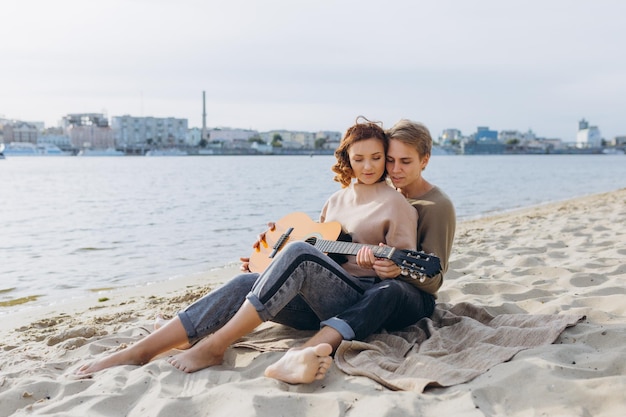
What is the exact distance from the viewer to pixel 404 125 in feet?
10.9

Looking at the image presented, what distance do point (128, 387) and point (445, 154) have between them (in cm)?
12996

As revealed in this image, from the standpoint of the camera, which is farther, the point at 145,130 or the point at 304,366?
the point at 145,130

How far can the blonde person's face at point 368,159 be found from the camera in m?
3.30

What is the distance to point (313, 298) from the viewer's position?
9.89 feet

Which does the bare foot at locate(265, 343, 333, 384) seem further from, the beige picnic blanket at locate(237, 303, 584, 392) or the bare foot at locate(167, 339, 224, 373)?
the bare foot at locate(167, 339, 224, 373)

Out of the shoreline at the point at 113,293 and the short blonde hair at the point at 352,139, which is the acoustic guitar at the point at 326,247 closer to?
the short blonde hair at the point at 352,139

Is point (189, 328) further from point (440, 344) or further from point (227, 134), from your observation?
point (227, 134)

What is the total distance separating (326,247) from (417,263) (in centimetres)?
60

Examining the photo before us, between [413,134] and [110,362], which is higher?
[413,134]

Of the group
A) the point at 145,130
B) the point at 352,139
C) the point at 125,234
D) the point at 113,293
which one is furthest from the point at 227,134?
the point at 352,139

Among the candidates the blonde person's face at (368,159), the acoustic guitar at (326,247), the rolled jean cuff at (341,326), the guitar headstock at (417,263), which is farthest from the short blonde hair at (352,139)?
the rolled jean cuff at (341,326)

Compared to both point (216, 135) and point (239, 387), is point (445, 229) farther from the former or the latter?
point (216, 135)

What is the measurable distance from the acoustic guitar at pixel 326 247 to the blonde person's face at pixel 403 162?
1.45ft

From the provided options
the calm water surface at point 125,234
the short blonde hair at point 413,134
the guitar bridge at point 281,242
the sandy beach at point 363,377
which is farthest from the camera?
the calm water surface at point 125,234
